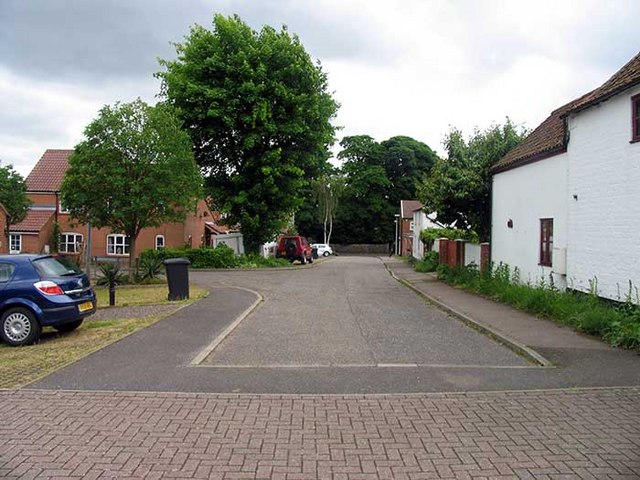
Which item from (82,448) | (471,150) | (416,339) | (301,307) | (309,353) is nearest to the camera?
(82,448)

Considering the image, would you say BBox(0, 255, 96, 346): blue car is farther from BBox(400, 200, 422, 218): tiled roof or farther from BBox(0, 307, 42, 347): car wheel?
BBox(400, 200, 422, 218): tiled roof

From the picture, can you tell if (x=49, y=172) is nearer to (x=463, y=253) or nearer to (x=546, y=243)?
(x=463, y=253)

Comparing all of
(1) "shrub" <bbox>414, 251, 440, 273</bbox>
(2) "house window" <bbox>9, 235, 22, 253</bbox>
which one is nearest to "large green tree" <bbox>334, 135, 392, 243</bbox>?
(1) "shrub" <bbox>414, 251, 440, 273</bbox>

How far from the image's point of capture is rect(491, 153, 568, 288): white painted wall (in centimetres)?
1370

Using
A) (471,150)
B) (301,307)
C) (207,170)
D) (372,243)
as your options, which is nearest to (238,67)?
(207,170)

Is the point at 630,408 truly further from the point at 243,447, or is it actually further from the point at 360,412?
the point at 243,447

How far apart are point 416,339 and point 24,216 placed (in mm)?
32677

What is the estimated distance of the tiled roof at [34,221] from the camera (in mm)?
37688

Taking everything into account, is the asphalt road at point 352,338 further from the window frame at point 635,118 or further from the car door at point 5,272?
the window frame at point 635,118

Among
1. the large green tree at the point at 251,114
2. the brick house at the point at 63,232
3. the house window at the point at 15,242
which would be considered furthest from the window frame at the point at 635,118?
the house window at the point at 15,242

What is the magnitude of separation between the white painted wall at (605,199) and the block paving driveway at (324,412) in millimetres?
3019

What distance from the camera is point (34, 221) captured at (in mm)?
38469

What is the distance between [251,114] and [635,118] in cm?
2272

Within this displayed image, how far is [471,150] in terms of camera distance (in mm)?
21203
